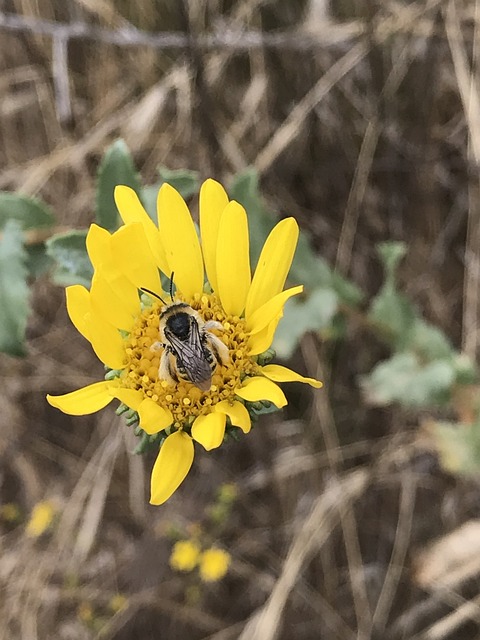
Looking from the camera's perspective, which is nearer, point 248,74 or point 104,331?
point 104,331

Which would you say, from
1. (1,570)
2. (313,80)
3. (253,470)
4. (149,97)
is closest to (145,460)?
(253,470)

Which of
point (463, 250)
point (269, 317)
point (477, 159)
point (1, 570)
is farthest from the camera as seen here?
point (1, 570)

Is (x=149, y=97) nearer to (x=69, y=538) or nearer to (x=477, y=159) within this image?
(x=477, y=159)

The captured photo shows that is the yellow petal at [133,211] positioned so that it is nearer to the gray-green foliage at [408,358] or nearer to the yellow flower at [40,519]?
the gray-green foliage at [408,358]

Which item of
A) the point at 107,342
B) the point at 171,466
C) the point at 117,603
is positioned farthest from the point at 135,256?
the point at 117,603

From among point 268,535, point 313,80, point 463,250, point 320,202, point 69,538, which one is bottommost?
point 268,535

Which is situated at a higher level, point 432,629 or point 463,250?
point 463,250

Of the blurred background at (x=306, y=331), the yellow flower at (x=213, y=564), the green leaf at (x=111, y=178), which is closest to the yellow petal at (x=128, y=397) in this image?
the green leaf at (x=111, y=178)
